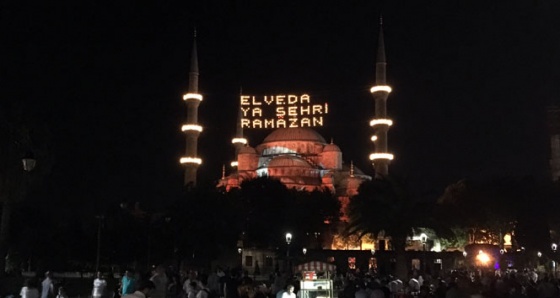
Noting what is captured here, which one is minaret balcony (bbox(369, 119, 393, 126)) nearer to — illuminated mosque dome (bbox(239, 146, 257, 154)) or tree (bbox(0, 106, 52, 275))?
illuminated mosque dome (bbox(239, 146, 257, 154))

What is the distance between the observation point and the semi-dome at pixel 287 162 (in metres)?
74.8

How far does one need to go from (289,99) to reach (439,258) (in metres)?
21.5

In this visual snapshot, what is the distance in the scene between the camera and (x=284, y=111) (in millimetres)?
66188

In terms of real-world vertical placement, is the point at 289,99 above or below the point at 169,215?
above

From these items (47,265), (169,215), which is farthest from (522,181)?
(47,265)

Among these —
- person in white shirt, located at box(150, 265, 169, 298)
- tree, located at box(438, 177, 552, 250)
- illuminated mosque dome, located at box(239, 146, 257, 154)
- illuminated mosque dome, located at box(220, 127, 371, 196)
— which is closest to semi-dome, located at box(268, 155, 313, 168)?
illuminated mosque dome, located at box(220, 127, 371, 196)

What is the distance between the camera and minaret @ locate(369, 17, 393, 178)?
66688mm

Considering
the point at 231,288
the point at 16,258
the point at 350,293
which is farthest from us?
the point at 16,258

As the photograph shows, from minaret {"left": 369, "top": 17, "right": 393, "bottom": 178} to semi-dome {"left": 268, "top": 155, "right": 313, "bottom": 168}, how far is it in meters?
9.74

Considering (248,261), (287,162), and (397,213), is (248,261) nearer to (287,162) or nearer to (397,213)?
(397,213)

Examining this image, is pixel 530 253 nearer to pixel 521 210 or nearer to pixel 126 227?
pixel 521 210

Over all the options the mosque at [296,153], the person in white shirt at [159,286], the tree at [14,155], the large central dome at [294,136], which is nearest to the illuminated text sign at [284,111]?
the mosque at [296,153]

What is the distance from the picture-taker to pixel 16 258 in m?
52.8

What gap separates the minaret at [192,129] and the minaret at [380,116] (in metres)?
17.7
